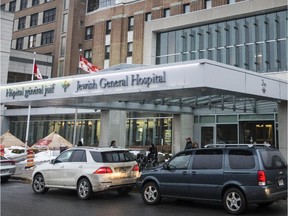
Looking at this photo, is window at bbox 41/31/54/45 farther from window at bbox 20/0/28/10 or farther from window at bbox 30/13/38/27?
window at bbox 20/0/28/10

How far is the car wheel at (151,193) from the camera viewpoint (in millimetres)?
11094

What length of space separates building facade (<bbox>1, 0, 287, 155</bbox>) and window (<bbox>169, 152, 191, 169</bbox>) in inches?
330

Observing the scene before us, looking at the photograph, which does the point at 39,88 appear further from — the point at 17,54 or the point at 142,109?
the point at 17,54

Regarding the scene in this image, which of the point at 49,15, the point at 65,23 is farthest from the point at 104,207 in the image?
the point at 49,15

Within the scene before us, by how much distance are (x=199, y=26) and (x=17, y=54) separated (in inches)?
1168

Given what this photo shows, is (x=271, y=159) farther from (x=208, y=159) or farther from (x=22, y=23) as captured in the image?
(x=22, y=23)

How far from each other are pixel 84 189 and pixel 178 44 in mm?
21872

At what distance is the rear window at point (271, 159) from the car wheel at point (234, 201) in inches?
39.3

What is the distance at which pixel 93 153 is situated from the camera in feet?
40.5

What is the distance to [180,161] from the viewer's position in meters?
11.0

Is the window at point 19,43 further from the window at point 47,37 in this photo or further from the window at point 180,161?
the window at point 180,161

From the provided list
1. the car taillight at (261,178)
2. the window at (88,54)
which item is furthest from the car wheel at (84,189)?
the window at (88,54)

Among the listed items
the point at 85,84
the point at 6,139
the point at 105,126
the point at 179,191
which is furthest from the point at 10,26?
the point at 179,191

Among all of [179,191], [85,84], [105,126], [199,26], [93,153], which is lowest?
[179,191]
